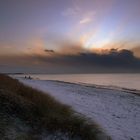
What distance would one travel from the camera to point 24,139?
5.84 metres

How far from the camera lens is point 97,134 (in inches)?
268

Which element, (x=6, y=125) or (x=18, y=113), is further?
(x=18, y=113)

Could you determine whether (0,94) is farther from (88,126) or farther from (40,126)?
(88,126)

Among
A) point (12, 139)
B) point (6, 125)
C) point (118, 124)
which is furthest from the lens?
point (118, 124)

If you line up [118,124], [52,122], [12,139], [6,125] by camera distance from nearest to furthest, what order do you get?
[12,139] < [6,125] < [52,122] < [118,124]

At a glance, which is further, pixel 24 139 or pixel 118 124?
pixel 118 124

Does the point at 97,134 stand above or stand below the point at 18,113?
below

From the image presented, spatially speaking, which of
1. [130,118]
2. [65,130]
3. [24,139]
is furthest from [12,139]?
[130,118]

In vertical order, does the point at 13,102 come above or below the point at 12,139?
above

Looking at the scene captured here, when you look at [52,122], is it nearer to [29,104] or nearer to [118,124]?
[29,104]

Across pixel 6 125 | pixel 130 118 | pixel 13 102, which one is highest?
pixel 13 102

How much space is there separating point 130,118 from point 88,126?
223 inches

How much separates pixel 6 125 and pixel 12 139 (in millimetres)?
637

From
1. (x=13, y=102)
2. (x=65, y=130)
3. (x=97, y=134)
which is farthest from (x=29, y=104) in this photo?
(x=97, y=134)
